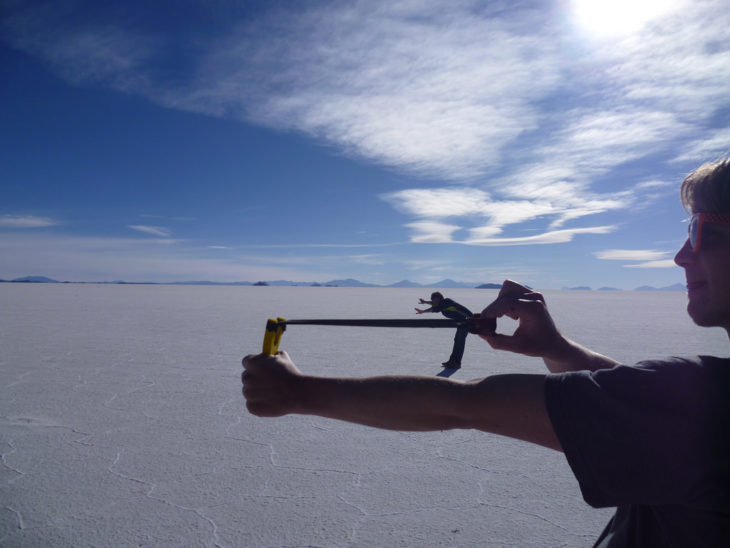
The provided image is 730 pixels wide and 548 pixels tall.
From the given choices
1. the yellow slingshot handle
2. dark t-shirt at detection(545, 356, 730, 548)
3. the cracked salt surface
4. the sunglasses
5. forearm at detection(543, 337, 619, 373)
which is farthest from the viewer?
the cracked salt surface

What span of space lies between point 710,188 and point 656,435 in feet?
1.71

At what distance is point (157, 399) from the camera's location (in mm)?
4637

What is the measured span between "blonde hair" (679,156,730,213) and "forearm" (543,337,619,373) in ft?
1.66

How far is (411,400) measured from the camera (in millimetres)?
908

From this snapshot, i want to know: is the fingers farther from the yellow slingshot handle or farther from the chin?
the yellow slingshot handle

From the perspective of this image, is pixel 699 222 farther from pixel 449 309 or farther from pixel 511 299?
pixel 449 309

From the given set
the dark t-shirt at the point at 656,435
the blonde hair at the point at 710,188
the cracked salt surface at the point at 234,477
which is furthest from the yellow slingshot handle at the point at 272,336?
the cracked salt surface at the point at 234,477

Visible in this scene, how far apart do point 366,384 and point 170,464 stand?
2.74 meters

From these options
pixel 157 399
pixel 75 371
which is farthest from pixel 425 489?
pixel 75 371

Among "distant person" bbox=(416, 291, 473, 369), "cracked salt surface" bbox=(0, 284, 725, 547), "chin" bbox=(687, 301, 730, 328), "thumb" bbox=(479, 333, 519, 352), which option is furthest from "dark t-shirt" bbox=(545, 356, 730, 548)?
"distant person" bbox=(416, 291, 473, 369)

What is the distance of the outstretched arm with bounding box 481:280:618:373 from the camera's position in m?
1.38

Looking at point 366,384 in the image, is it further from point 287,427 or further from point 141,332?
point 141,332

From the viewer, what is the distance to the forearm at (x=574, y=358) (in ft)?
4.51

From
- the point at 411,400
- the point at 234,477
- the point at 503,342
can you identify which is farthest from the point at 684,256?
the point at 234,477
